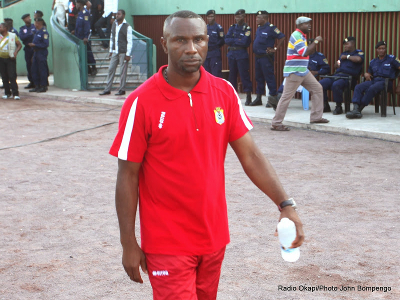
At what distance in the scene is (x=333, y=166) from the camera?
804cm

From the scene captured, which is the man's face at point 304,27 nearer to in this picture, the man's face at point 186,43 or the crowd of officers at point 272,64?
the crowd of officers at point 272,64

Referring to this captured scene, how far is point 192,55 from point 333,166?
5686mm

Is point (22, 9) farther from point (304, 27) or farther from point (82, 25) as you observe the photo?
point (304, 27)

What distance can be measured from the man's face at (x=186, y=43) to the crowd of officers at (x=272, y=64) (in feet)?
30.1

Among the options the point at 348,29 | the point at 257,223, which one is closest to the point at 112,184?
the point at 257,223

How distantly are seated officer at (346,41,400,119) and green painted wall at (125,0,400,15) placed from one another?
154cm

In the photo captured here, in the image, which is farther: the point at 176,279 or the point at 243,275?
the point at 243,275

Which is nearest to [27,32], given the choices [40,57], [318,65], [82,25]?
[40,57]

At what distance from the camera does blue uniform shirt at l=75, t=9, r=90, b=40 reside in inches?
699

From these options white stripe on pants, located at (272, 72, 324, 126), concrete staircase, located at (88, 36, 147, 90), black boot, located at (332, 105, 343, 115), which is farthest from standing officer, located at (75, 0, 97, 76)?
white stripe on pants, located at (272, 72, 324, 126)

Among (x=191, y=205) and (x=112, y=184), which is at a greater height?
(x=191, y=205)

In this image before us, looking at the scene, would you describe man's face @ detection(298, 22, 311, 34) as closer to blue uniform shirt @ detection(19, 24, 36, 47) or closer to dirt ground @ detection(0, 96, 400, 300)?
dirt ground @ detection(0, 96, 400, 300)

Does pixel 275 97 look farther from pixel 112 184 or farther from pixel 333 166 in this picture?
pixel 112 184

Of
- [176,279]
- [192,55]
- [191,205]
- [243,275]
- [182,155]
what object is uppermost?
[192,55]
